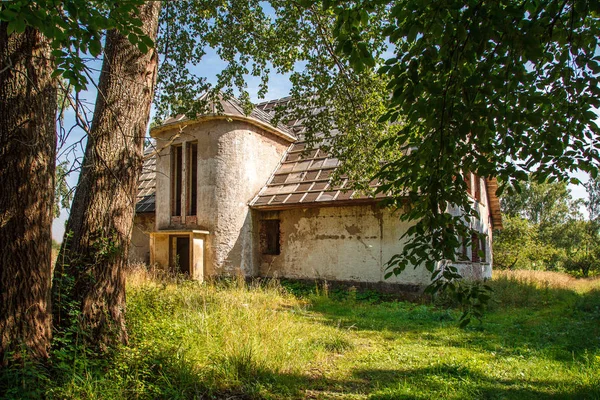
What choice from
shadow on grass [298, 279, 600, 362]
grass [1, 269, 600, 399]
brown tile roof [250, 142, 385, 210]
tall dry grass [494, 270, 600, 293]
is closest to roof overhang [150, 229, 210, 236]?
brown tile roof [250, 142, 385, 210]

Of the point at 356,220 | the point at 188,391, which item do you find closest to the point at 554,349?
the point at 188,391

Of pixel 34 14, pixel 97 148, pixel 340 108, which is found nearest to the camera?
pixel 34 14

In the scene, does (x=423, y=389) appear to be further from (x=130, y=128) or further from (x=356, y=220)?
(x=356, y=220)

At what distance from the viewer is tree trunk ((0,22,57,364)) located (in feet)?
11.3

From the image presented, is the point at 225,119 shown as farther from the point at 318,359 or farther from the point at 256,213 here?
the point at 318,359

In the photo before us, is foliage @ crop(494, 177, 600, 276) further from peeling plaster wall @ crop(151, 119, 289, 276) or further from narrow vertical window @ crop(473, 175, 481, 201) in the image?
peeling plaster wall @ crop(151, 119, 289, 276)

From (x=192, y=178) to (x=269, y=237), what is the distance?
3.33m

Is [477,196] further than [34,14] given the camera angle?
Yes

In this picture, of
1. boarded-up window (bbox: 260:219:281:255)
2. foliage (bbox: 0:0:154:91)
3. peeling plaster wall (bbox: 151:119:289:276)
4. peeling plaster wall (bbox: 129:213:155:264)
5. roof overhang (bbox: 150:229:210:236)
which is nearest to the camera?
foliage (bbox: 0:0:154:91)

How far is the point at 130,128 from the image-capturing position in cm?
460

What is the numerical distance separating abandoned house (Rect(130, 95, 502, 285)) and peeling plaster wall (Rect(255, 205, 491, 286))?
29 millimetres

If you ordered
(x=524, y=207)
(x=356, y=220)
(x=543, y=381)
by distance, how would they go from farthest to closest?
(x=524, y=207), (x=356, y=220), (x=543, y=381)

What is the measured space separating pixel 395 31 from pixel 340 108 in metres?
5.24

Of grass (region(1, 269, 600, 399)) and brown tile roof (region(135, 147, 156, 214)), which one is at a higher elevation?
brown tile roof (region(135, 147, 156, 214))
